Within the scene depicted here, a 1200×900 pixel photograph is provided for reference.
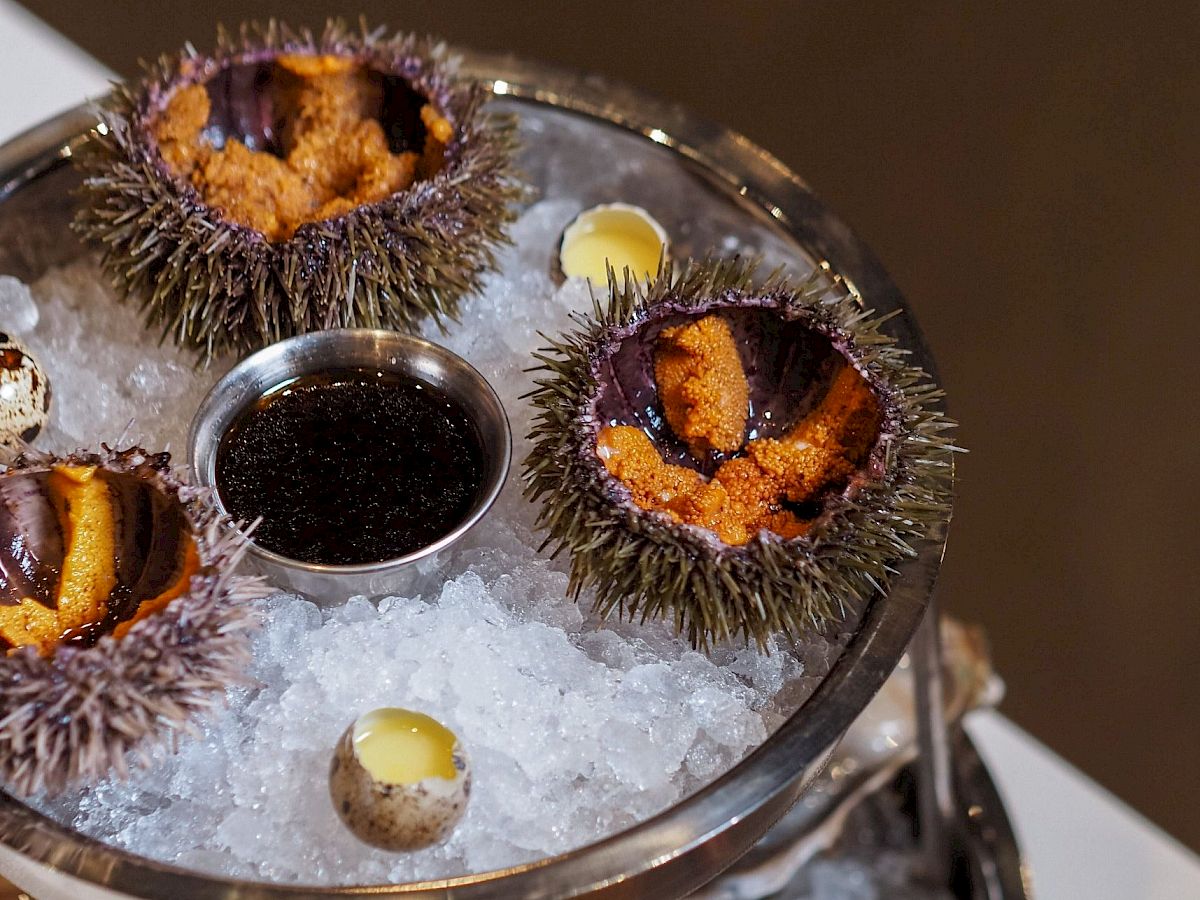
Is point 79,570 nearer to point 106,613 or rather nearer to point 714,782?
point 106,613

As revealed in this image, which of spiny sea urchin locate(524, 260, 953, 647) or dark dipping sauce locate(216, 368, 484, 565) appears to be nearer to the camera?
spiny sea urchin locate(524, 260, 953, 647)

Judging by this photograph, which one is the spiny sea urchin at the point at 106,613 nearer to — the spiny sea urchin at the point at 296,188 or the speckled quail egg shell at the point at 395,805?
Answer: the speckled quail egg shell at the point at 395,805

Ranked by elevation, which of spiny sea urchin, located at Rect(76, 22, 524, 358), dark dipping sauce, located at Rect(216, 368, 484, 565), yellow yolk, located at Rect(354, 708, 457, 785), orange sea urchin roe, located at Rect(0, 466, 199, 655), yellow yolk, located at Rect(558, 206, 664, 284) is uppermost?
yellow yolk, located at Rect(558, 206, 664, 284)

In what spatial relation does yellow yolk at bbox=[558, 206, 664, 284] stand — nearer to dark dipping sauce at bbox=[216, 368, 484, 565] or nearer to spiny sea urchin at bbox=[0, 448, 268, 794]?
dark dipping sauce at bbox=[216, 368, 484, 565]

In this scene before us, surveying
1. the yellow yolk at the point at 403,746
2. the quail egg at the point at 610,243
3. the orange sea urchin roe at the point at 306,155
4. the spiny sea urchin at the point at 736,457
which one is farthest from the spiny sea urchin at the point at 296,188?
the yellow yolk at the point at 403,746

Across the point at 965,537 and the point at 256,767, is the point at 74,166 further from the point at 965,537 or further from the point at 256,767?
the point at 965,537

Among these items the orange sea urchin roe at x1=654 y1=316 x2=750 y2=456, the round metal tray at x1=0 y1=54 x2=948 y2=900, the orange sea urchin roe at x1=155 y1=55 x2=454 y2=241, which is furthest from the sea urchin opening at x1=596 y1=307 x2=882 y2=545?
the orange sea urchin roe at x1=155 y1=55 x2=454 y2=241
